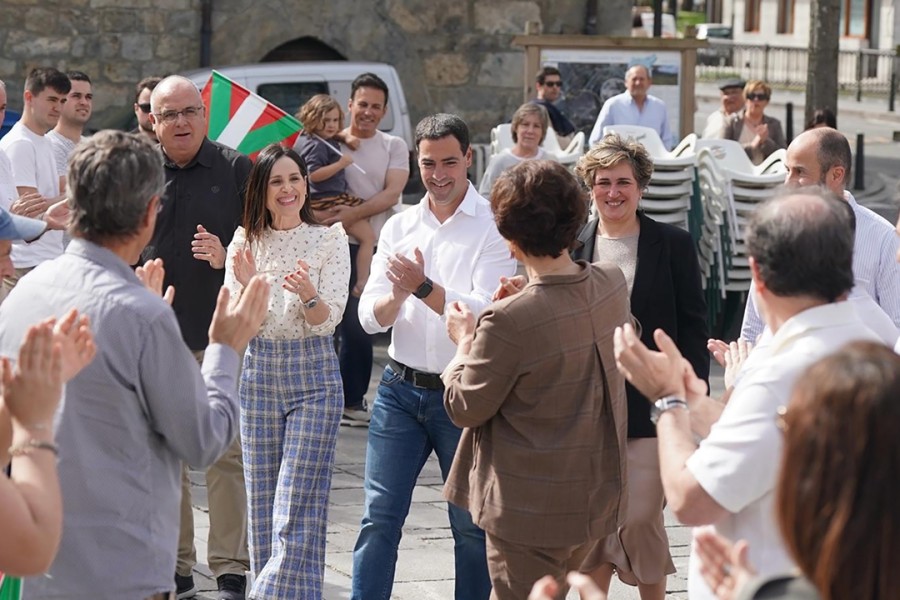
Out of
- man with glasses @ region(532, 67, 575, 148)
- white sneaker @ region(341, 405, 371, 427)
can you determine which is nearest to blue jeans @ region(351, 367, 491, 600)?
white sneaker @ region(341, 405, 371, 427)

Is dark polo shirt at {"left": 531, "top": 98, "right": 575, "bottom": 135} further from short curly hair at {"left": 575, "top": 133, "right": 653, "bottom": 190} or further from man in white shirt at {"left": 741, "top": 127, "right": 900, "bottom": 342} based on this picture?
short curly hair at {"left": 575, "top": 133, "right": 653, "bottom": 190}

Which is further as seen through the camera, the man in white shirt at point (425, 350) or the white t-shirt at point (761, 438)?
the man in white shirt at point (425, 350)

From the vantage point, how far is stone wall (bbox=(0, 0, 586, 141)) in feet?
53.2

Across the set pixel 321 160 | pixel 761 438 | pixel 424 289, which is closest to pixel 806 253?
pixel 761 438

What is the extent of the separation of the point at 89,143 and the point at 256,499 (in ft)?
7.75

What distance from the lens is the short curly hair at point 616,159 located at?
5352 millimetres

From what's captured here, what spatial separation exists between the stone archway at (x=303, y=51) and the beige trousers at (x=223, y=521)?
1202 cm

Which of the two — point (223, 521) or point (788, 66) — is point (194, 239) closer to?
point (223, 521)

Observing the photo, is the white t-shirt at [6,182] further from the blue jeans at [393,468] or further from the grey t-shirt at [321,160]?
the blue jeans at [393,468]

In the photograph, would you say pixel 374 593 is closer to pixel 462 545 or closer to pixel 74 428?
pixel 462 545

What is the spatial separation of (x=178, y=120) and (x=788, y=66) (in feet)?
129

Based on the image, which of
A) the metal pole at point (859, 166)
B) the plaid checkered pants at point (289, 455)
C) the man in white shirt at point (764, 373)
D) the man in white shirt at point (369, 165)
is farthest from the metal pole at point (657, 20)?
the man in white shirt at point (764, 373)

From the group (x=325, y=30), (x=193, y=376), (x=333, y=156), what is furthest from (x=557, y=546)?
(x=325, y=30)

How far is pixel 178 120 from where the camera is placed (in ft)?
19.8
